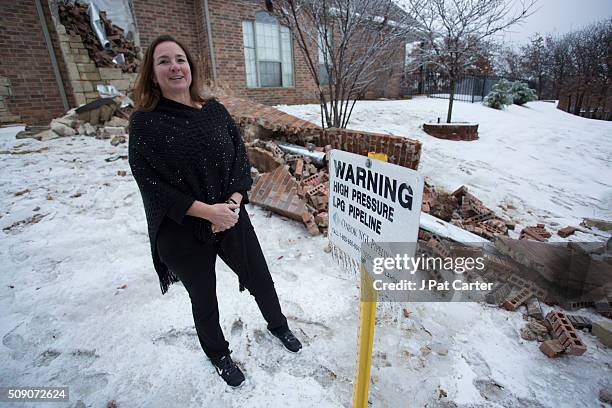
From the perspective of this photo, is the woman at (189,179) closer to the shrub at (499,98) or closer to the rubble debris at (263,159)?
the rubble debris at (263,159)

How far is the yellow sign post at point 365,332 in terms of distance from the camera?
120cm

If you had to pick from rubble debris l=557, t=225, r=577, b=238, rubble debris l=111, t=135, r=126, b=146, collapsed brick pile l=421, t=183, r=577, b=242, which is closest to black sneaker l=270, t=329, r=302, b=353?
collapsed brick pile l=421, t=183, r=577, b=242

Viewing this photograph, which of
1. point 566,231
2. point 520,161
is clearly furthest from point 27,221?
point 520,161

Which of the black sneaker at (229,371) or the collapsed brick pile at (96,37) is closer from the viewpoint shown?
the black sneaker at (229,371)

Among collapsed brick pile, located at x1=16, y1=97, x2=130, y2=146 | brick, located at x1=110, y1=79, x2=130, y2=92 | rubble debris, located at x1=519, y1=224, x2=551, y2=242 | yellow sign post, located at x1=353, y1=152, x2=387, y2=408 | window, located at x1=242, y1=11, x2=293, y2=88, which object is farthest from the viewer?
window, located at x1=242, y1=11, x2=293, y2=88

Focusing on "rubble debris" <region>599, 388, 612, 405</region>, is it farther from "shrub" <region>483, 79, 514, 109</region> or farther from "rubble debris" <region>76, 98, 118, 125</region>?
"shrub" <region>483, 79, 514, 109</region>

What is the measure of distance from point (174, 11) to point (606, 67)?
24718 millimetres

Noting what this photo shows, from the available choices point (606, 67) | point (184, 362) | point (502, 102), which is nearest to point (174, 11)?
point (184, 362)

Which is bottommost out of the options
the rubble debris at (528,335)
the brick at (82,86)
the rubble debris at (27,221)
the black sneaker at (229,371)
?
the rubble debris at (528,335)

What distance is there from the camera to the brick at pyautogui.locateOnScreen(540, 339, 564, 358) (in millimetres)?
1876

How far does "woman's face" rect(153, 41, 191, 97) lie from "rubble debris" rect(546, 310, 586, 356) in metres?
2.78

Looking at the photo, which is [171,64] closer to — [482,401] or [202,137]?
[202,137]

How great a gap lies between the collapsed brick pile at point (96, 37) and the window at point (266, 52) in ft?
10.7
